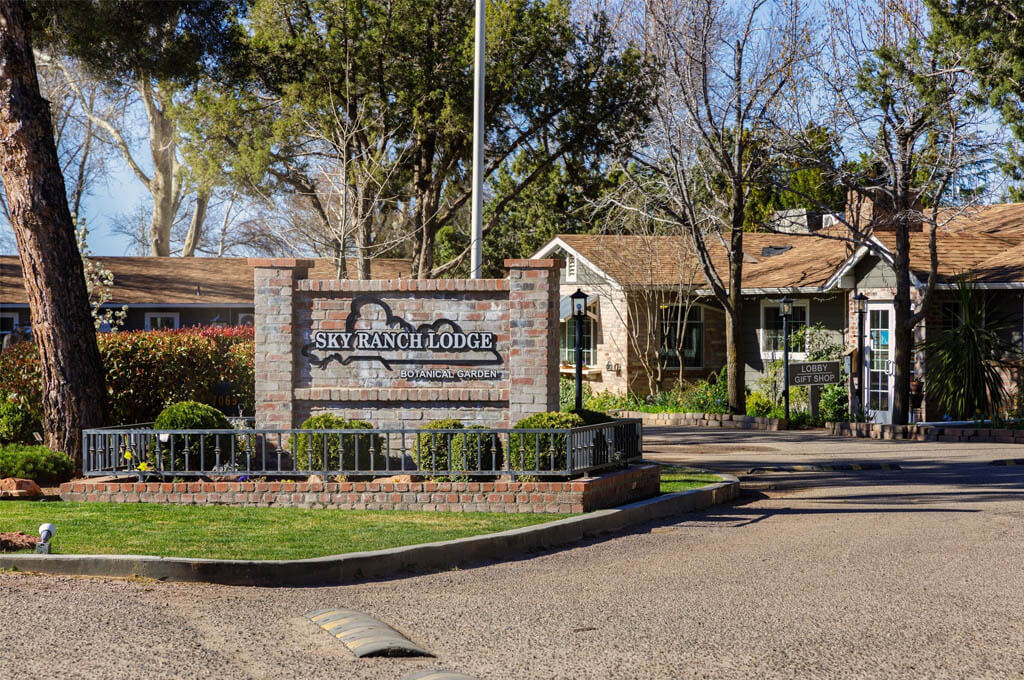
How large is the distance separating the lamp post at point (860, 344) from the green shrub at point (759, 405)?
1993 millimetres

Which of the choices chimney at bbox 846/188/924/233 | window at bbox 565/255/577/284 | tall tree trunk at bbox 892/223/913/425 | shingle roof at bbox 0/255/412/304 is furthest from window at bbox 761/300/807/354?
shingle roof at bbox 0/255/412/304

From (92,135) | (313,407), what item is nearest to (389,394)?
(313,407)

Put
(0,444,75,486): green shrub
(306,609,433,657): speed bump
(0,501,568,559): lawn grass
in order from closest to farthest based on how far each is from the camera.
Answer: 1. (306,609,433,657): speed bump
2. (0,501,568,559): lawn grass
3. (0,444,75,486): green shrub

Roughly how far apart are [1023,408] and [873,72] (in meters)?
7.27

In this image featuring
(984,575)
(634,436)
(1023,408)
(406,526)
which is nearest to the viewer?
(984,575)

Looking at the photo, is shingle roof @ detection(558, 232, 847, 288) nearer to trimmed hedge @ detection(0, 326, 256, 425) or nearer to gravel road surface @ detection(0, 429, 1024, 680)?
trimmed hedge @ detection(0, 326, 256, 425)

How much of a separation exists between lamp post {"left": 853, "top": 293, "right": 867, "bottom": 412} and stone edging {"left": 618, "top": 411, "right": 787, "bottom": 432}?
7.48 ft

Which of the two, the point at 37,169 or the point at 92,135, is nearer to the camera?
the point at 37,169

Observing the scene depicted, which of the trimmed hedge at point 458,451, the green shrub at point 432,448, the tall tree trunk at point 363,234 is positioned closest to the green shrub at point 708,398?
the tall tree trunk at point 363,234

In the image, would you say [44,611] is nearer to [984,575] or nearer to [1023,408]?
[984,575]

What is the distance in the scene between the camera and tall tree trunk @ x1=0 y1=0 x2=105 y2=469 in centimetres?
Result: 1414

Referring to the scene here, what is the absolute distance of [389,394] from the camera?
14.0m

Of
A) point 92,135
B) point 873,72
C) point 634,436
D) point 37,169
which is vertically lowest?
point 634,436

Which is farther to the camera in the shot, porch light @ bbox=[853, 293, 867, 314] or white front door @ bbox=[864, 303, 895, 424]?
porch light @ bbox=[853, 293, 867, 314]
